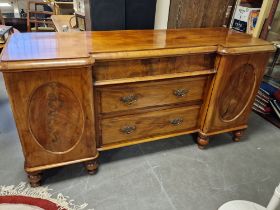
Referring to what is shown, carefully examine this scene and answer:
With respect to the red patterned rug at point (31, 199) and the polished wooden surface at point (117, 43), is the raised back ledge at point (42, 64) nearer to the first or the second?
the polished wooden surface at point (117, 43)

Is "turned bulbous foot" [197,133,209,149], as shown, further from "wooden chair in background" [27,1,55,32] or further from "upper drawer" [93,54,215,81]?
"wooden chair in background" [27,1,55,32]

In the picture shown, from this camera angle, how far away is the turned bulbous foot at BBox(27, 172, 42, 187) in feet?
4.08

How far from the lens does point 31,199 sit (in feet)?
4.00

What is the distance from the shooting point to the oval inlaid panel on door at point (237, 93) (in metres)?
1.43

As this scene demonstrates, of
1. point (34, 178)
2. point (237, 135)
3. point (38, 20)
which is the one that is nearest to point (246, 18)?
point (237, 135)

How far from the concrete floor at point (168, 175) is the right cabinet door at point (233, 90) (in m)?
0.22

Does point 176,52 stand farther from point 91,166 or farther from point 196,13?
point 91,166

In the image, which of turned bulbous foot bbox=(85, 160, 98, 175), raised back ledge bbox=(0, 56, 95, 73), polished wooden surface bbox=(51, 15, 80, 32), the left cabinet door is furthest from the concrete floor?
polished wooden surface bbox=(51, 15, 80, 32)

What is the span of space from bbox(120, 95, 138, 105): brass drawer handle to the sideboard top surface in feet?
0.87

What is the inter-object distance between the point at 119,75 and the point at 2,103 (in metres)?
1.43

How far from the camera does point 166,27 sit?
1784 mm

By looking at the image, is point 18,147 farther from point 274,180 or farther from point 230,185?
point 274,180

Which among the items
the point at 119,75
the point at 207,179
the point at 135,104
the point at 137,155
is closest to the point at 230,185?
the point at 207,179

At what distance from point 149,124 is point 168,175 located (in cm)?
34
